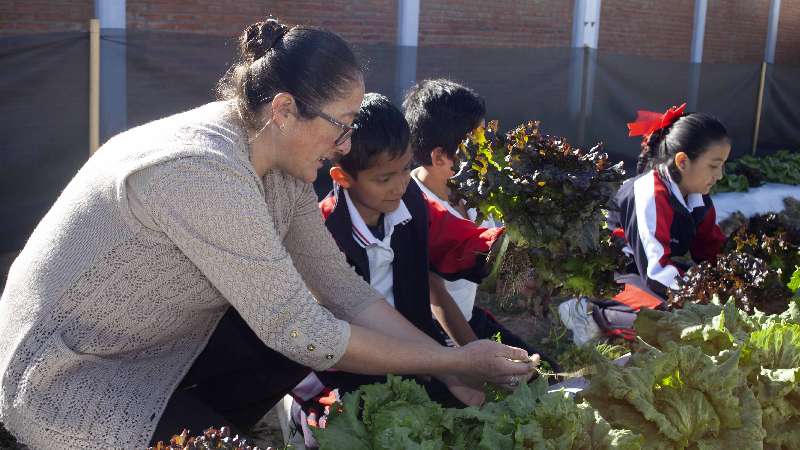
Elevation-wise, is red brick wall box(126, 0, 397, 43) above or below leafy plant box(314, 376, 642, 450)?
above

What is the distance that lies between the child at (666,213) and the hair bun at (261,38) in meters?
2.15

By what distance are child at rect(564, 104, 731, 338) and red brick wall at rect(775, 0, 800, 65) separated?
1275cm

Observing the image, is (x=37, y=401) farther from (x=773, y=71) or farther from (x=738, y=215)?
(x=773, y=71)

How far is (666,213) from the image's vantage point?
405cm

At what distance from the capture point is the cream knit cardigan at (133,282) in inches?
79.4

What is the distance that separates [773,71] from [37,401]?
11.8 m

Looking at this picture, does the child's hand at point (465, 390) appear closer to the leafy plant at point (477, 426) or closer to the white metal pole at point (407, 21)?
the leafy plant at point (477, 426)

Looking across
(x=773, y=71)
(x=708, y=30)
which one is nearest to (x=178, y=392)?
(x=773, y=71)

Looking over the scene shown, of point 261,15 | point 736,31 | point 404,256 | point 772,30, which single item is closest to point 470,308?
point 404,256

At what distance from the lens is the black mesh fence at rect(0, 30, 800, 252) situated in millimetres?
5879

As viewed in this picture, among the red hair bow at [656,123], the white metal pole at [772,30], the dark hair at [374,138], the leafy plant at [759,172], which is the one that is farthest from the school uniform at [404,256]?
the white metal pole at [772,30]

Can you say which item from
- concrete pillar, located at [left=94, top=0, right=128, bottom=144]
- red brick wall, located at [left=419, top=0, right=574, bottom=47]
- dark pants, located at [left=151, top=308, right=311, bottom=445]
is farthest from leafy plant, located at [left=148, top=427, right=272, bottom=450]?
red brick wall, located at [left=419, top=0, right=574, bottom=47]

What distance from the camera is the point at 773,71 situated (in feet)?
39.2

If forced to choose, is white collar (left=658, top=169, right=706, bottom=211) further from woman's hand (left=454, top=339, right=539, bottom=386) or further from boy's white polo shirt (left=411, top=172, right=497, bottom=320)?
woman's hand (left=454, top=339, right=539, bottom=386)
